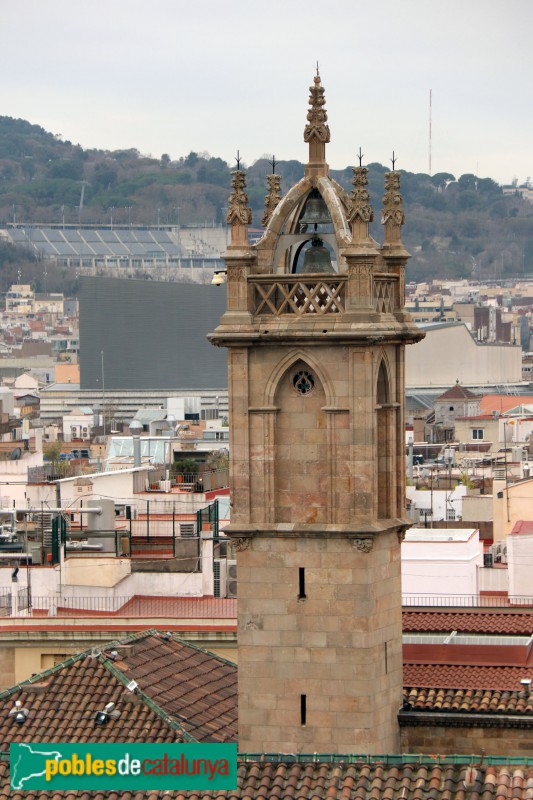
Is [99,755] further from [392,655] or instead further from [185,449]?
[185,449]

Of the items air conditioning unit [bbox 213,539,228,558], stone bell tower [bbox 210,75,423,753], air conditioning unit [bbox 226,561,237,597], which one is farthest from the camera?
air conditioning unit [bbox 213,539,228,558]

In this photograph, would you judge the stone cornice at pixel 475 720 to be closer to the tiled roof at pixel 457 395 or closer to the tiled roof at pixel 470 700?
the tiled roof at pixel 470 700

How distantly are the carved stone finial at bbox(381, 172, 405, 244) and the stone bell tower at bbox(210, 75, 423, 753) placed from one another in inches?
63.0

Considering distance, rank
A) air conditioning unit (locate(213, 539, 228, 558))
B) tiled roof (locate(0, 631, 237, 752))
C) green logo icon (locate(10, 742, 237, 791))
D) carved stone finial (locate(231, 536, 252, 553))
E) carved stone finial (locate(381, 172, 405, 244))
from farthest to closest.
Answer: air conditioning unit (locate(213, 539, 228, 558)), tiled roof (locate(0, 631, 237, 752)), carved stone finial (locate(381, 172, 405, 244)), carved stone finial (locate(231, 536, 252, 553)), green logo icon (locate(10, 742, 237, 791))

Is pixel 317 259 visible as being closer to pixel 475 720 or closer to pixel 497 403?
pixel 475 720

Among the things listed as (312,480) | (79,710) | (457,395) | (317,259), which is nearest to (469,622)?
(79,710)

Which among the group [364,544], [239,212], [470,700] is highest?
[239,212]

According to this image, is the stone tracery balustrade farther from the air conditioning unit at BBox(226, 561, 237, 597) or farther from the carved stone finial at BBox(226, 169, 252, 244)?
the air conditioning unit at BBox(226, 561, 237, 597)

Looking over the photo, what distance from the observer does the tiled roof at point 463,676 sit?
37.0m

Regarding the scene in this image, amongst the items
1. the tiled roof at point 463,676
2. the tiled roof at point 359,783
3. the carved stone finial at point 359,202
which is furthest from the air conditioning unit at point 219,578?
the tiled roof at point 359,783

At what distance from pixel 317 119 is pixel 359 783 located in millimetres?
9654

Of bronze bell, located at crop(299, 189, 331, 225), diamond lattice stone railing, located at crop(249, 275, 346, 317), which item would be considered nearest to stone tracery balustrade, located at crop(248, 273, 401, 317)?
diamond lattice stone railing, located at crop(249, 275, 346, 317)

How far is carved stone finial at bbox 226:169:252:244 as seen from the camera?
3609cm

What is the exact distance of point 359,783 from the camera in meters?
31.4
